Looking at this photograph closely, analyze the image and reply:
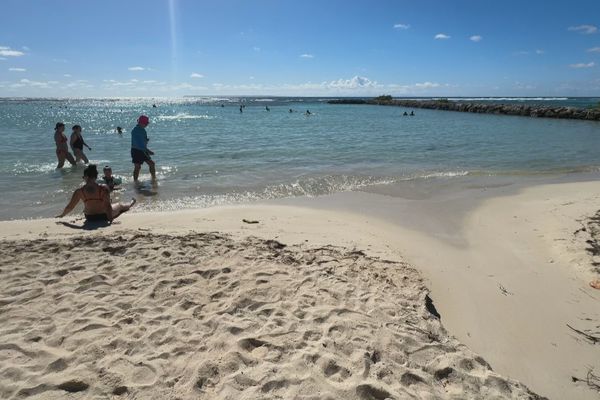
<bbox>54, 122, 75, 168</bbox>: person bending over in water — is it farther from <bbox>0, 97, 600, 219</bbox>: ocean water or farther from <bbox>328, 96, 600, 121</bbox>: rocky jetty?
<bbox>328, 96, 600, 121</bbox>: rocky jetty

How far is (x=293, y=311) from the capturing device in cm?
408

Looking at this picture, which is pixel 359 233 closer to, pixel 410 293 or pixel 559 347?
pixel 410 293

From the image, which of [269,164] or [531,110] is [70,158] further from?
[531,110]

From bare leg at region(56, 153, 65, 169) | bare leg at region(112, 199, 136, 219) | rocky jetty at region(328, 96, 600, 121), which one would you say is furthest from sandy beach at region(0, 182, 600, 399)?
rocky jetty at region(328, 96, 600, 121)

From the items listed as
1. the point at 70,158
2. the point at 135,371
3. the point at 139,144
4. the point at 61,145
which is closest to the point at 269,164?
the point at 139,144

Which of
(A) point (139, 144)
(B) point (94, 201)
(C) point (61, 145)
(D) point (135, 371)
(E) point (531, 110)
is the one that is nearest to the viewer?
(D) point (135, 371)

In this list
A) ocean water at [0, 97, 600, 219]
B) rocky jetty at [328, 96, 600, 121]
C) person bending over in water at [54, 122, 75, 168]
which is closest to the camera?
ocean water at [0, 97, 600, 219]

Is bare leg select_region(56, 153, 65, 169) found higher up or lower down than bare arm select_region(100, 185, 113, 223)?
higher up

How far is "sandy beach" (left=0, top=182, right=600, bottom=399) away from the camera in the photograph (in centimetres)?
315

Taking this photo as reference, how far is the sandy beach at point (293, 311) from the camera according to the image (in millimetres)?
3148

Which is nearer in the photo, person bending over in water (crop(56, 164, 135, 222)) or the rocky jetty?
person bending over in water (crop(56, 164, 135, 222))

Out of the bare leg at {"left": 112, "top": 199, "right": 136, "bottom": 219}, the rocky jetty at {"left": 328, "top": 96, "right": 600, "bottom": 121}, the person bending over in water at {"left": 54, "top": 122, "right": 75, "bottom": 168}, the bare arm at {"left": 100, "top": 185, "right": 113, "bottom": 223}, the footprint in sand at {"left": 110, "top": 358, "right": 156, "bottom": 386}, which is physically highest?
the rocky jetty at {"left": 328, "top": 96, "right": 600, "bottom": 121}

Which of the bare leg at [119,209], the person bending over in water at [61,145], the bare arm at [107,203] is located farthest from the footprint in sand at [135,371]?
the person bending over in water at [61,145]

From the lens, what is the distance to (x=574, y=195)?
9.44 metres
